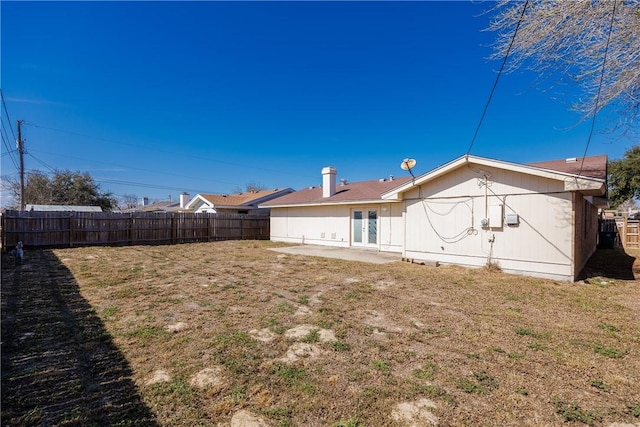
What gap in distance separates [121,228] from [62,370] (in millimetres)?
13714

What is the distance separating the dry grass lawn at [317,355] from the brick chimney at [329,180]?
376 inches

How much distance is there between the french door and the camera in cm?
1305

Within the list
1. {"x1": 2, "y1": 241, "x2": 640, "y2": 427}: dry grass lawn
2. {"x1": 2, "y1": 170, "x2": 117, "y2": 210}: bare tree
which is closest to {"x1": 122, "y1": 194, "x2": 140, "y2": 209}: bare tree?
{"x1": 2, "y1": 170, "x2": 117, "y2": 210}: bare tree

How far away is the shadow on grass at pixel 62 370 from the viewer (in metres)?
2.16

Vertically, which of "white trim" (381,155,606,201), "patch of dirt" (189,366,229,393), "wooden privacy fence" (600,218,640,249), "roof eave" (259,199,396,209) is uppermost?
"white trim" (381,155,606,201)

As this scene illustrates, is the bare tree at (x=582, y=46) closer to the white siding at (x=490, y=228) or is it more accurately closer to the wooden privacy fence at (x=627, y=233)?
the white siding at (x=490, y=228)

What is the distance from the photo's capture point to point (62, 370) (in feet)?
9.11

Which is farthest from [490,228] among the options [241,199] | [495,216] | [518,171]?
[241,199]

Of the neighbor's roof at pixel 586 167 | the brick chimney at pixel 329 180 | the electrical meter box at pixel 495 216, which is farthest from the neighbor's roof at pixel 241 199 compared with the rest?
the neighbor's roof at pixel 586 167

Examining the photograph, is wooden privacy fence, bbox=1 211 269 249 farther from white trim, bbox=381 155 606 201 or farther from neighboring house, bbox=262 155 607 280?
white trim, bbox=381 155 606 201

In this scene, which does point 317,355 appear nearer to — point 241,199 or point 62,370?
point 62,370

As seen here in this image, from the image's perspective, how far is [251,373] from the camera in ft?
9.21

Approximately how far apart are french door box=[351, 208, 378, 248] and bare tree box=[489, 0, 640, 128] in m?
7.89

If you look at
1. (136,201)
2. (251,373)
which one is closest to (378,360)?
(251,373)
